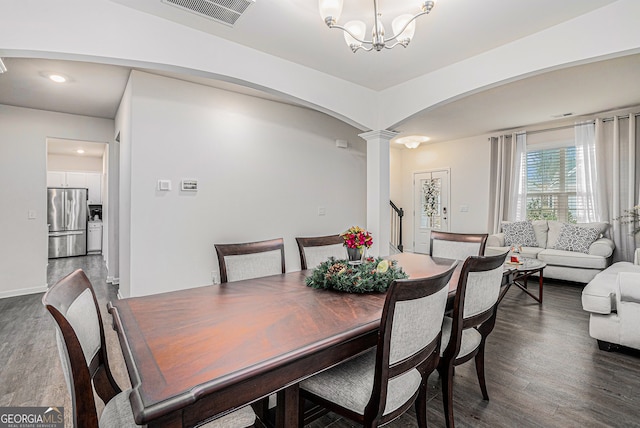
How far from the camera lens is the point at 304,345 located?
110cm

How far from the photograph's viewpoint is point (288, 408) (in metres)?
1.23

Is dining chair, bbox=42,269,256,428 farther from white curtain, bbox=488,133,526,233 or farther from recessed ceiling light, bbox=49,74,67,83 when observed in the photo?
white curtain, bbox=488,133,526,233

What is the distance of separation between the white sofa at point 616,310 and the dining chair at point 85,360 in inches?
118

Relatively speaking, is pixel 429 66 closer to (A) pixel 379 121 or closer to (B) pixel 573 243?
(A) pixel 379 121

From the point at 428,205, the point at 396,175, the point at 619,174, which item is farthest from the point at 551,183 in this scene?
the point at 396,175

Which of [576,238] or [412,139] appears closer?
[576,238]

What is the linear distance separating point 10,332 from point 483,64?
532cm

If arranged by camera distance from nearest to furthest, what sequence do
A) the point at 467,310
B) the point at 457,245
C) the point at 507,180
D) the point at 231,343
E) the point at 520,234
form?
the point at 231,343 < the point at 467,310 < the point at 457,245 < the point at 520,234 < the point at 507,180

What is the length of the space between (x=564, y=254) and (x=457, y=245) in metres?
3.23

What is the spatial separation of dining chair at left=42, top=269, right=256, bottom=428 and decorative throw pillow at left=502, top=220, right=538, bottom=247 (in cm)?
581

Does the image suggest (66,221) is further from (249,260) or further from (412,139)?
(412,139)

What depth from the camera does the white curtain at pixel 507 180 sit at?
5.95 m

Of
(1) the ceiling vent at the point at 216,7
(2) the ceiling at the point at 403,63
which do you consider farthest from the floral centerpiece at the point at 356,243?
(1) the ceiling vent at the point at 216,7

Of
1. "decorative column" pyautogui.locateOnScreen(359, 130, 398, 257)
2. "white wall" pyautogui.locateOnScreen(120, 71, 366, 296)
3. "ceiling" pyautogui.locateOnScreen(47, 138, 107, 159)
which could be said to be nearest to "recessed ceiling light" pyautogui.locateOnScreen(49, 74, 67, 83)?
"white wall" pyautogui.locateOnScreen(120, 71, 366, 296)
